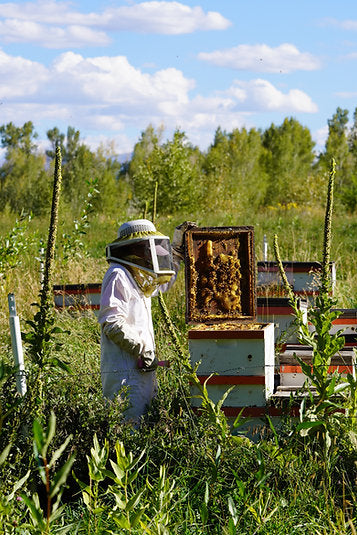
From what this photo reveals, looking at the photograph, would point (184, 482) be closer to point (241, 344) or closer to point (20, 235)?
point (241, 344)

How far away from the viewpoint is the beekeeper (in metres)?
4.38

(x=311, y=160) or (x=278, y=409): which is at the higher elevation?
(x=311, y=160)

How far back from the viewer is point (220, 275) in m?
4.39

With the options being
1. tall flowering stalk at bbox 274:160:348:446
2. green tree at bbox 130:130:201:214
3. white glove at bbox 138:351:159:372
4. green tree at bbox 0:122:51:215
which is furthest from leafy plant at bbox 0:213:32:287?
green tree at bbox 0:122:51:215

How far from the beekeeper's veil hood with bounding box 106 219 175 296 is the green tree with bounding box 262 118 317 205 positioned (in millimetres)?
25890

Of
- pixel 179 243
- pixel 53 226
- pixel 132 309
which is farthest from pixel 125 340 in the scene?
pixel 53 226

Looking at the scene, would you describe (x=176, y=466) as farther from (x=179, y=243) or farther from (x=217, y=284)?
(x=179, y=243)

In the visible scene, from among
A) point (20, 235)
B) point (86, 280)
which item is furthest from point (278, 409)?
point (86, 280)

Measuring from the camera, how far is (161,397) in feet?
14.3

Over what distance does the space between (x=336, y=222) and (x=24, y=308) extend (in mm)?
11352

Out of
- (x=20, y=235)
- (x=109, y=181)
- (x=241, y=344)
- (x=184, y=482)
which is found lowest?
(x=184, y=482)

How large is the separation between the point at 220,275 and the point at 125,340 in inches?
28.7

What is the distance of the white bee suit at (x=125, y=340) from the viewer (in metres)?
4.37

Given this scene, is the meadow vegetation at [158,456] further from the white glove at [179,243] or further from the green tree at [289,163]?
the green tree at [289,163]
